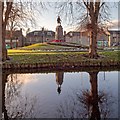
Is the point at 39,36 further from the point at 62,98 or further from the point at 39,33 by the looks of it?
the point at 62,98

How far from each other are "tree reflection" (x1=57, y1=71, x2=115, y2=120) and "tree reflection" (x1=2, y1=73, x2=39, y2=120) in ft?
2.87

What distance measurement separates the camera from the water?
6.82 meters

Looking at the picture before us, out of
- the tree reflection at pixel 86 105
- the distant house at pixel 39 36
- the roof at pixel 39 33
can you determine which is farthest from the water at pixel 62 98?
the roof at pixel 39 33

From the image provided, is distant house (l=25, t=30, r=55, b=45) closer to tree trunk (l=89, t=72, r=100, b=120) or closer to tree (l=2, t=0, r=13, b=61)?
tree (l=2, t=0, r=13, b=61)

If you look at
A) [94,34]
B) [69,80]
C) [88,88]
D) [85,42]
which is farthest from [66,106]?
[85,42]

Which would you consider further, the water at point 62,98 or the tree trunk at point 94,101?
the water at point 62,98

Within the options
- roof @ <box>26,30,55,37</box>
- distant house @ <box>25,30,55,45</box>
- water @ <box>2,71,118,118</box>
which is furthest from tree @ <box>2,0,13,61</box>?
roof @ <box>26,30,55,37</box>

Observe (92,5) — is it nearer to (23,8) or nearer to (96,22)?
(96,22)

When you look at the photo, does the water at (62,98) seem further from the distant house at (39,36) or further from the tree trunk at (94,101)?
the distant house at (39,36)

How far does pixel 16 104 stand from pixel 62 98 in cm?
163

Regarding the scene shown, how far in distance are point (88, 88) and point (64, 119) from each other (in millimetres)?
3960

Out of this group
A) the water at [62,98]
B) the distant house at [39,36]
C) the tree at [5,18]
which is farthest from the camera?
the distant house at [39,36]

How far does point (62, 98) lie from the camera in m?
8.51

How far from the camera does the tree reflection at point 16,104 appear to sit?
22.1 feet
